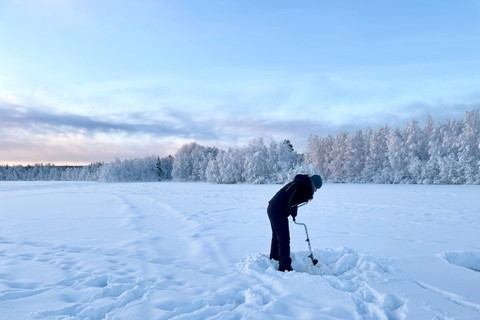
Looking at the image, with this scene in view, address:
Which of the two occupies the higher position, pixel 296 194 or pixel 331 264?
pixel 296 194

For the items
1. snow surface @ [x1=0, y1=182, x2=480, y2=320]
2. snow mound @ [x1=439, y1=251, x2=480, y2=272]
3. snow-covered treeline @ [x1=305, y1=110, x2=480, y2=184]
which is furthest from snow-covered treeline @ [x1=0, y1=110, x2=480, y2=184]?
snow mound @ [x1=439, y1=251, x2=480, y2=272]

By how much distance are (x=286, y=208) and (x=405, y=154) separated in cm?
5814

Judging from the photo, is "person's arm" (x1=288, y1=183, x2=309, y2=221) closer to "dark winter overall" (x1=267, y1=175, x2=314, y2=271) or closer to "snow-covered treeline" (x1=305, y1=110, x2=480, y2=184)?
"dark winter overall" (x1=267, y1=175, x2=314, y2=271)

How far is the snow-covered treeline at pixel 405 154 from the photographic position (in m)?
49.4

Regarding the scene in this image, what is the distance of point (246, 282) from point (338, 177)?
63610 millimetres

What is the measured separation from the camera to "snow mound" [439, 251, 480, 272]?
249 inches

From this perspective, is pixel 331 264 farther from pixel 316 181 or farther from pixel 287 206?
pixel 316 181

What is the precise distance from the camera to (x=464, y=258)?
6527 mm

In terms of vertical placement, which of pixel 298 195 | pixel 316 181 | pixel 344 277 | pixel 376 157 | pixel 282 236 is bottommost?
pixel 344 277

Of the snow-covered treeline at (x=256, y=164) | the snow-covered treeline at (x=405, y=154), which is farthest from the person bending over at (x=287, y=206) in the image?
the snow-covered treeline at (x=405, y=154)

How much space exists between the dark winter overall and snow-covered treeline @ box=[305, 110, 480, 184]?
5090cm

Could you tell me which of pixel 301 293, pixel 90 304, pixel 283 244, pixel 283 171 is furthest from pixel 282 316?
pixel 283 171

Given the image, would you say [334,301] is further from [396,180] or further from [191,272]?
[396,180]

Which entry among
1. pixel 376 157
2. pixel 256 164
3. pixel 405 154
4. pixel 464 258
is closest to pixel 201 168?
pixel 256 164
